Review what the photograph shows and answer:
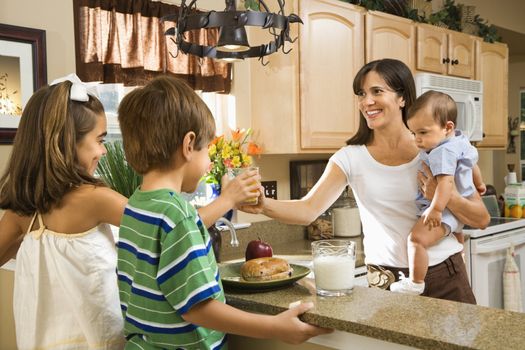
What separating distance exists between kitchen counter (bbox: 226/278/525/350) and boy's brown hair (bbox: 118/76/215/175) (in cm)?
38

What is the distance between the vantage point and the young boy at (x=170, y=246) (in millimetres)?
1069

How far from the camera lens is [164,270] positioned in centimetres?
107

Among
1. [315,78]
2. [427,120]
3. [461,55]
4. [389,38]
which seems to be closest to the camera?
[427,120]

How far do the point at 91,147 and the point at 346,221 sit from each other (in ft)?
6.93

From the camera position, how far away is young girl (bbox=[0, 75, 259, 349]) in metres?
1.34

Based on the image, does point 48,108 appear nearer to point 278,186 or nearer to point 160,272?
point 160,272

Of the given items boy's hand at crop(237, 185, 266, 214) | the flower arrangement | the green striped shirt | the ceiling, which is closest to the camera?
the green striped shirt

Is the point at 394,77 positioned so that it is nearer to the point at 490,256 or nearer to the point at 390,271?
the point at 390,271

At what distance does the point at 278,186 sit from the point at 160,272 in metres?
2.16

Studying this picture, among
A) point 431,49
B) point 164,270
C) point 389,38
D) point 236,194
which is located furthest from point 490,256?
point 164,270

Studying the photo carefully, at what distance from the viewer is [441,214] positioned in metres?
1.83

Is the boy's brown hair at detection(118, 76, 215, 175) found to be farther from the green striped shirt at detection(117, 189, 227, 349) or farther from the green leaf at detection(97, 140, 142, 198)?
the green leaf at detection(97, 140, 142, 198)

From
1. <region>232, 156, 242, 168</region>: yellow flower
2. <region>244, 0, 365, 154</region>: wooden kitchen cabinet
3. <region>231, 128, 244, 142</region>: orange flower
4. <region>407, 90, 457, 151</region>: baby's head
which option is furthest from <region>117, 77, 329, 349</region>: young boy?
<region>244, 0, 365, 154</region>: wooden kitchen cabinet

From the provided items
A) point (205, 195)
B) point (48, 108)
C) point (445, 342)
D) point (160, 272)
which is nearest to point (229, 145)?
point (205, 195)
